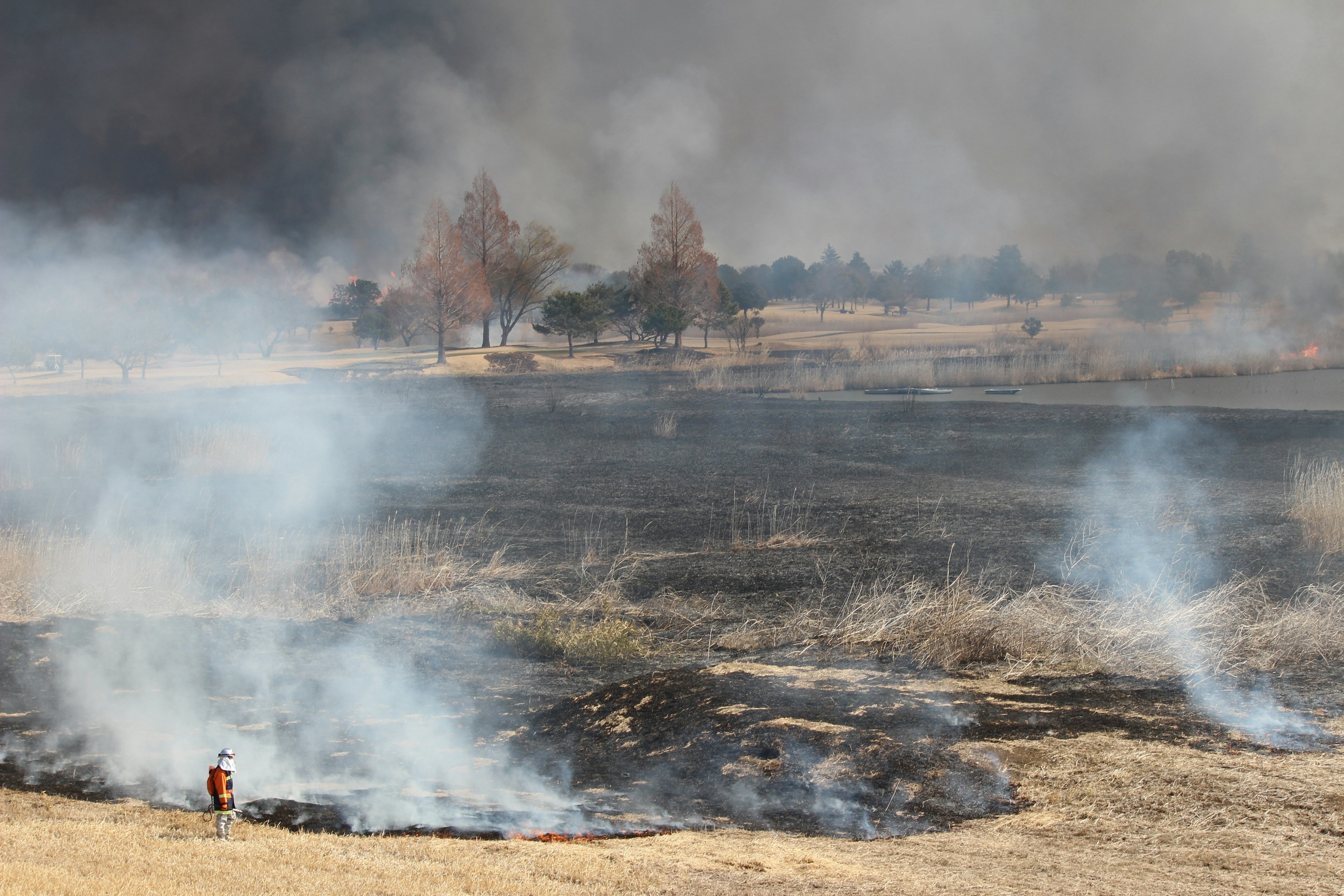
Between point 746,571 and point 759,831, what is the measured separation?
5.38m

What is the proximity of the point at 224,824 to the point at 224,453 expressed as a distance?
12.7 m

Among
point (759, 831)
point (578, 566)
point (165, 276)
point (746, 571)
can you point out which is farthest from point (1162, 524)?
point (165, 276)

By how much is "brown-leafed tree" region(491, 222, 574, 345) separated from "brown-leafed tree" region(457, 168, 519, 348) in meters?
1.81

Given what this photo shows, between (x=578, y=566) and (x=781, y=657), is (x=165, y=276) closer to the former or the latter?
(x=578, y=566)

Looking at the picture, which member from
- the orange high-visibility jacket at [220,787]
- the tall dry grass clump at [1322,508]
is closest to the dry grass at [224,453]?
the orange high-visibility jacket at [220,787]

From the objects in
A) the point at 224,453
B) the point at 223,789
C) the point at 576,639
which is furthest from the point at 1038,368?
the point at 223,789

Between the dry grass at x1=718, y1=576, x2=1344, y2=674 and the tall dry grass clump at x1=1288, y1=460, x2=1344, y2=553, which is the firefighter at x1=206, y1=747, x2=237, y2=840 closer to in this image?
the dry grass at x1=718, y1=576, x2=1344, y2=674

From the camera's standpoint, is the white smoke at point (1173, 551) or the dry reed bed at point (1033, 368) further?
the dry reed bed at point (1033, 368)

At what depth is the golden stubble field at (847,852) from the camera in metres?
3.21

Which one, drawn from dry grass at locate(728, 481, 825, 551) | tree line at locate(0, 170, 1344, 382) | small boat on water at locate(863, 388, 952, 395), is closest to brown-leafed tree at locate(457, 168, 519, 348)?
tree line at locate(0, 170, 1344, 382)

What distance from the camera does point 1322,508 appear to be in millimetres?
9820

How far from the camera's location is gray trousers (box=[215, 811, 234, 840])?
353 centimetres

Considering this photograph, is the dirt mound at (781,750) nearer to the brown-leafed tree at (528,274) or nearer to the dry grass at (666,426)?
the dry grass at (666,426)

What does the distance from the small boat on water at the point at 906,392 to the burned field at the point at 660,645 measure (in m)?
12.6
